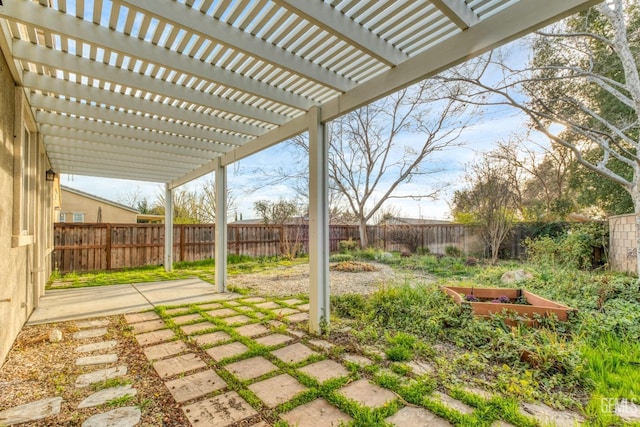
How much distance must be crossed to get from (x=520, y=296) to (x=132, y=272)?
8.71 metres

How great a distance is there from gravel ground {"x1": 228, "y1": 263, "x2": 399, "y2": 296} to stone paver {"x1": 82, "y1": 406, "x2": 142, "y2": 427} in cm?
350

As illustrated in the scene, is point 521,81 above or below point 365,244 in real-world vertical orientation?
above

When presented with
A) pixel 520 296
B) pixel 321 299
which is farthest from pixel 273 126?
pixel 520 296

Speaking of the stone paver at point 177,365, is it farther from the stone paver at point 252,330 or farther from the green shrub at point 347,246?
the green shrub at point 347,246

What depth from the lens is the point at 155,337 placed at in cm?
324

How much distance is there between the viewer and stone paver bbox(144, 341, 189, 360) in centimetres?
278

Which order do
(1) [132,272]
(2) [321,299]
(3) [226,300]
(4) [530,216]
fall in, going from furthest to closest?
(4) [530,216] → (1) [132,272] → (3) [226,300] → (2) [321,299]

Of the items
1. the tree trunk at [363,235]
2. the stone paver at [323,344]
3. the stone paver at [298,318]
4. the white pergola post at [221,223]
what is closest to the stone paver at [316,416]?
the stone paver at [323,344]

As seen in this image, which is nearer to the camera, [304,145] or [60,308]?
[60,308]

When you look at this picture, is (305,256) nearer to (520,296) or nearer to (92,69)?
(520,296)

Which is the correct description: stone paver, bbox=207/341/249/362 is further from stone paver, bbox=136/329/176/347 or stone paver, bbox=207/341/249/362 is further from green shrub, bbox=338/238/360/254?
green shrub, bbox=338/238/360/254

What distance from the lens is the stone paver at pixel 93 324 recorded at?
363cm

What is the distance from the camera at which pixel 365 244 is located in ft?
40.9

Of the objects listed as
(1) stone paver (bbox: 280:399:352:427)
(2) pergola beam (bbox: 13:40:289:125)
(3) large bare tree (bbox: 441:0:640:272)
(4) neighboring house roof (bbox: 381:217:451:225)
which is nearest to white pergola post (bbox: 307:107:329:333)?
(2) pergola beam (bbox: 13:40:289:125)
